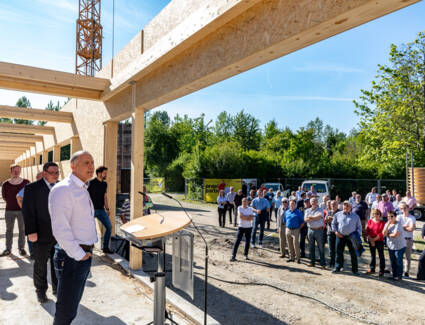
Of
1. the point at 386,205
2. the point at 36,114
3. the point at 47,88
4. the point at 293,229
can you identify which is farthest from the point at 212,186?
the point at 47,88

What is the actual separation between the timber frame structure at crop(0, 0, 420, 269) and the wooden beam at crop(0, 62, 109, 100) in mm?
18

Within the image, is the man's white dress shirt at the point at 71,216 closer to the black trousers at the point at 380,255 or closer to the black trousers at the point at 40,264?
the black trousers at the point at 40,264

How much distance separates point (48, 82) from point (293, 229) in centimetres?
725

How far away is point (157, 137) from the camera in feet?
165

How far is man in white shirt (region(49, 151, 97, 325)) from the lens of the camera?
2.87 meters

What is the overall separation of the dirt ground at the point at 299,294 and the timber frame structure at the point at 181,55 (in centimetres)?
205

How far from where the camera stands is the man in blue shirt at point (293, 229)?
26.4 feet

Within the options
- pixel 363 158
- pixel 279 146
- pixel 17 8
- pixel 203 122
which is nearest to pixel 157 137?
pixel 203 122

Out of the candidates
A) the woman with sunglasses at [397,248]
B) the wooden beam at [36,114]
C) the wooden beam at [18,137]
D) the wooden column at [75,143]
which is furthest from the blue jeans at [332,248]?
the wooden beam at [18,137]

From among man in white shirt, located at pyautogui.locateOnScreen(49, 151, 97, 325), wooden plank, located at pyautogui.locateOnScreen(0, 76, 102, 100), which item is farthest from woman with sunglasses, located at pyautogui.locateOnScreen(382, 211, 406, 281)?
wooden plank, located at pyautogui.locateOnScreen(0, 76, 102, 100)

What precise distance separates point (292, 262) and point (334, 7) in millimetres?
6895

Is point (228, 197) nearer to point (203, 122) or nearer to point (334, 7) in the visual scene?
point (334, 7)

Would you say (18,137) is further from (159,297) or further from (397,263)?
→ (397,263)

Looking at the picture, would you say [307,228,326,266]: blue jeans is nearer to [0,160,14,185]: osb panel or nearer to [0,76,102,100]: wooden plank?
[0,76,102,100]: wooden plank
